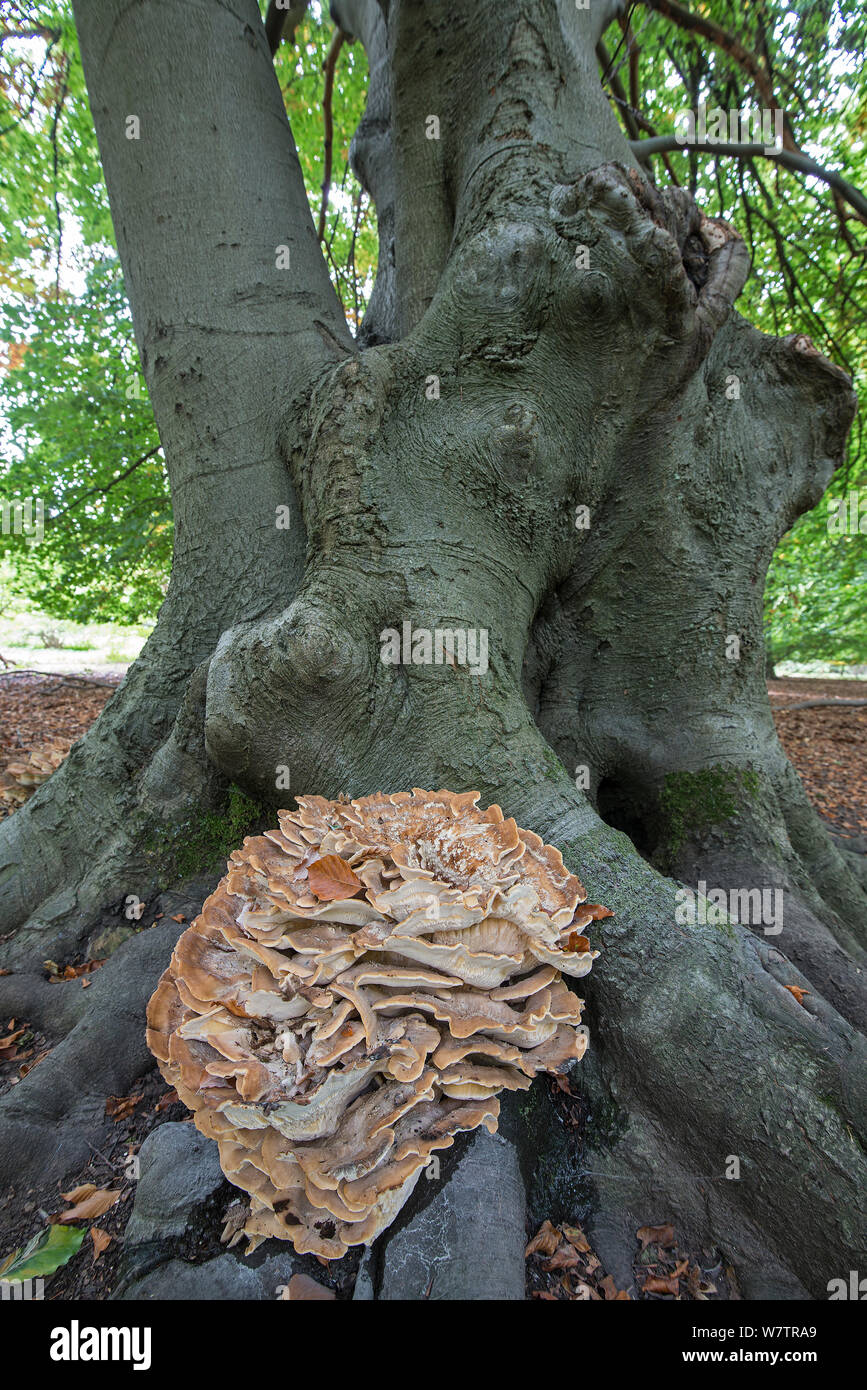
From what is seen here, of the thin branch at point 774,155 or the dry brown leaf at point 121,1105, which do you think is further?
the thin branch at point 774,155

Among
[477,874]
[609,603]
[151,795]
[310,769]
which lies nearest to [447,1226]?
[477,874]

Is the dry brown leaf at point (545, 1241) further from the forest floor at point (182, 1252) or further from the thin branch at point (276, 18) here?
the thin branch at point (276, 18)

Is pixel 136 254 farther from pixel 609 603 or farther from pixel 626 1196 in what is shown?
pixel 626 1196

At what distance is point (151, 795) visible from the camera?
3.01 m

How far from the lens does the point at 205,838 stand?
9.78 feet

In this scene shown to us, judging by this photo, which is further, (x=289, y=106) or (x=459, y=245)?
(x=289, y=106)

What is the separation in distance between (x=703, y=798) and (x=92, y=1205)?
2818 millimetres

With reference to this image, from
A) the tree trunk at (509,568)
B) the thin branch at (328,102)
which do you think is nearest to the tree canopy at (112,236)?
the thin branch at (328,102)

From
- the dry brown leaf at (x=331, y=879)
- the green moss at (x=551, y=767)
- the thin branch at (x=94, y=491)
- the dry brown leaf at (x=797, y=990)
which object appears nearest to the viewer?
the dry brown leaf at (x=331, y=879)

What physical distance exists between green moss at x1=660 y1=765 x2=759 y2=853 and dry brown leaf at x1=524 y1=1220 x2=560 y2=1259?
1773 millimetres

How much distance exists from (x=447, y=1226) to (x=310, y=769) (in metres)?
1.57

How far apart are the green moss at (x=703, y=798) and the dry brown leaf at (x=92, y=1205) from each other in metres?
2.58

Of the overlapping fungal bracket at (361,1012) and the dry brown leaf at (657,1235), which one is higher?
the overlapping fungal bracket at (361,1012)

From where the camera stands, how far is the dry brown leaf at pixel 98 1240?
71.4 inches
